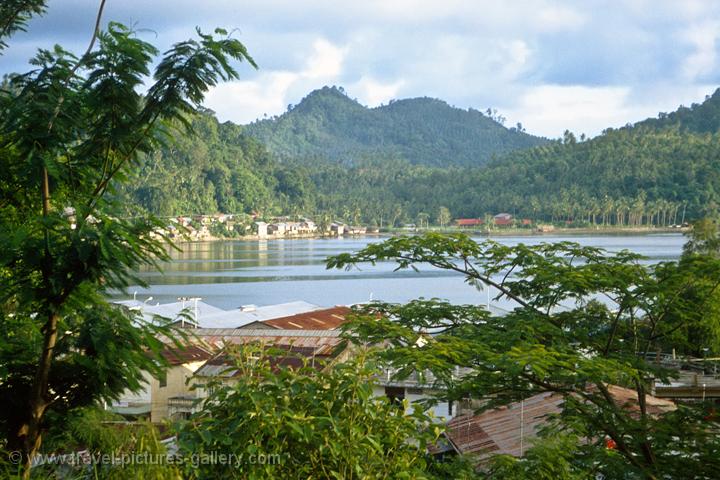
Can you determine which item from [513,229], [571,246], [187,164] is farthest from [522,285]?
[187,164]

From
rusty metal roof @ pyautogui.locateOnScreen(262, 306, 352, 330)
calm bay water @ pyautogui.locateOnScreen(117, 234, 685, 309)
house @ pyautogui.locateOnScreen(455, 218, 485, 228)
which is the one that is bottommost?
calm bay water @ pyautogui.locateOnScreen(117, 234, 685, 309)

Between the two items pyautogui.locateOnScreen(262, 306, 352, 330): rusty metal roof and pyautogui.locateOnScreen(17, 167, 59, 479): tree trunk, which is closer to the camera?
pyautogui.locateOnScreen(17, 167, 59, 479): tree trunk

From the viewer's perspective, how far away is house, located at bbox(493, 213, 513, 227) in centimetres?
8375

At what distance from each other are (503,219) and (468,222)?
4891mm

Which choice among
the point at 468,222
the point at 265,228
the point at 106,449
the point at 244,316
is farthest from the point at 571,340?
the point at 265,228

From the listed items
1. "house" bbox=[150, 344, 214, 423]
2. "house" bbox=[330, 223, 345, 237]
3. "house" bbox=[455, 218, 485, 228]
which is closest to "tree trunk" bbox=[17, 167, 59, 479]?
"house" bbox=[150, 344, 214, 423]

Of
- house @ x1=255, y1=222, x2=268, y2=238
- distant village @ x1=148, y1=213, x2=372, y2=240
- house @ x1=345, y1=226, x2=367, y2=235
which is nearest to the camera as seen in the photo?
distant village @ x1=148, y1=213, x2=372, y2=240

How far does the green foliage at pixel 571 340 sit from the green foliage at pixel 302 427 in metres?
1.26

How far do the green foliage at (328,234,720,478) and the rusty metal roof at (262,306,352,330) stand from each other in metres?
12.6

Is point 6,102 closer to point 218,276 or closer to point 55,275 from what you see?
point 55,275

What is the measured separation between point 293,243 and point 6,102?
8687 cm

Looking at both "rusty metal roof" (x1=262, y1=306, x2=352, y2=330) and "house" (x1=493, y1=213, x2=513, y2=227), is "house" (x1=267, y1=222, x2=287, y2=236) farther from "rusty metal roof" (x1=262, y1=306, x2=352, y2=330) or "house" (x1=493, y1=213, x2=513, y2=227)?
"rusty metal roof" (x1=262, y1=306, x2=352, y2=330)

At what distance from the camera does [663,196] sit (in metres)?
81.0

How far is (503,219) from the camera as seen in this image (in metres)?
85.2
